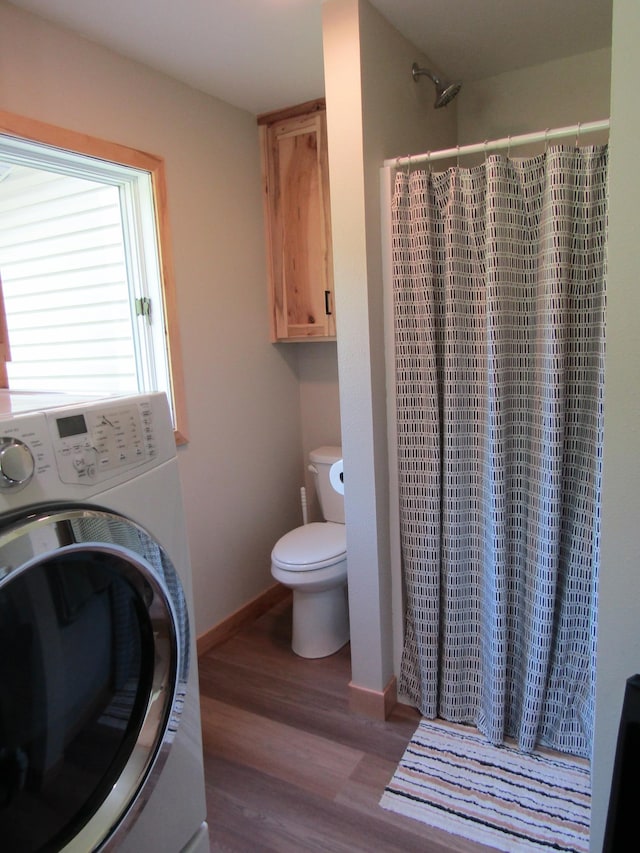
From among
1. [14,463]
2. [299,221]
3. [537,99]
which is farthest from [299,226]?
[14,463]

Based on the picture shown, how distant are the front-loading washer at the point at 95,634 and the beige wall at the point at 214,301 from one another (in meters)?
1.23

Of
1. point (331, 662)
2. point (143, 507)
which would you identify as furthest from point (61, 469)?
point (331, 662)

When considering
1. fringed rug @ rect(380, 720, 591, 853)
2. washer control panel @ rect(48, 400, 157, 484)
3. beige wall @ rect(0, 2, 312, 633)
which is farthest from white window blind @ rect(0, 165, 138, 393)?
fringed rug @ rect(380, 720, 591, 853)

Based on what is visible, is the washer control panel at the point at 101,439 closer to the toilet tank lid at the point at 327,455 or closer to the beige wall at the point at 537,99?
the toilet tank lid at the point at 327,455

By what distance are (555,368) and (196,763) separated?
135cm

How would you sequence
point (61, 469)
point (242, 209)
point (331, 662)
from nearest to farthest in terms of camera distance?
1. point (61, 469)
2. point (331, 662)
3. point (242, 209)

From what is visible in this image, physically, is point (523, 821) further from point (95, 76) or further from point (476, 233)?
point (95, 76)

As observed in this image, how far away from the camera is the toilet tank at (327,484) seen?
2670 mm

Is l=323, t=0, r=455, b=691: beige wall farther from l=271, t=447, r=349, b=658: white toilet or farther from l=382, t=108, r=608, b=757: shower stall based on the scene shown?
l=271, t=447, r=349, b=658: white toilet

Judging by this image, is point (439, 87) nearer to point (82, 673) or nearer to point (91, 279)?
point (91, 279)

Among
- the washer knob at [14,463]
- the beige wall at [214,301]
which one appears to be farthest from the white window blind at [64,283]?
the washer knob at [14,463]

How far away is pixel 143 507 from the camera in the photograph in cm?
105

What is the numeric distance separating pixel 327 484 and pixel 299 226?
3.89 feet

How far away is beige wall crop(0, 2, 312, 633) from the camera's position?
193 cm
